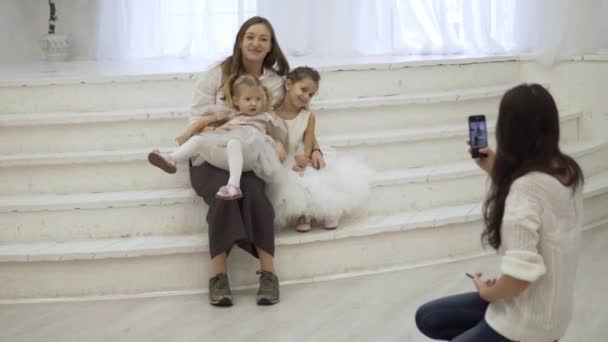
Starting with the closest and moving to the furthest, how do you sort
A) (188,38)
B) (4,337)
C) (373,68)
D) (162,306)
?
1. (4,337)
2. (162,306)
3. (373,68)
4. (188,38)

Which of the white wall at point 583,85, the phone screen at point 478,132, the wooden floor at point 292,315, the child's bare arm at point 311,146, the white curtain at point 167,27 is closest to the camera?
the phone screen at point 478,132

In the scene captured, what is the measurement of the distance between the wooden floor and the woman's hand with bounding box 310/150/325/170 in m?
0.42

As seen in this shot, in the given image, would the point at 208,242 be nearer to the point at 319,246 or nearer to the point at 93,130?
the point at 319,246

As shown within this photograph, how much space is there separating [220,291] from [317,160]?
0.62m

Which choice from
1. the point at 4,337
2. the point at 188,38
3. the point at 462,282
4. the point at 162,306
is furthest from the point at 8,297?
the point at 188,38

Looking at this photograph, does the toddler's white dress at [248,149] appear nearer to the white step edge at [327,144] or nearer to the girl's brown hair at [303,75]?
the girl's brown hair at [303,75]

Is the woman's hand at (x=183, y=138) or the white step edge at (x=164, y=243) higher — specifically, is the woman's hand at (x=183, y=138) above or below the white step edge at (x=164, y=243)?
above

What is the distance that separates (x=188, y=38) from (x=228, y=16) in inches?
11.1

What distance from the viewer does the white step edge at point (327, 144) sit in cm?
313

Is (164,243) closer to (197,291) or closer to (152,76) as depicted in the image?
(197,291)

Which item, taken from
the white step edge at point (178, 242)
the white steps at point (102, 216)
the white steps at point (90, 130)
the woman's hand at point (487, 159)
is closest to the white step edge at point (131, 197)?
the white steps at point (102, 216)

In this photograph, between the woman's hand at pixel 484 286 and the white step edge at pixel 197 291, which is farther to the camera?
the white step edge at pixel 197 291

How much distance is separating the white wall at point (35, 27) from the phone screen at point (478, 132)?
409 cm

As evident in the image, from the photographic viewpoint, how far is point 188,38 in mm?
5074
